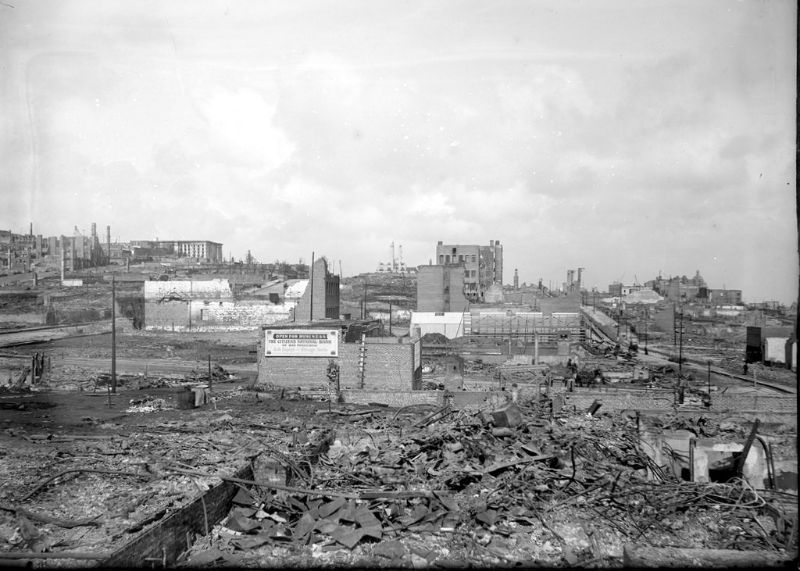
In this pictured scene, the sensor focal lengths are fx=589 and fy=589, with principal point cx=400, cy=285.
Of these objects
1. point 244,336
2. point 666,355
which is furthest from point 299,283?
point 666,355

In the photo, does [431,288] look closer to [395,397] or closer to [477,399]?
[395,397]

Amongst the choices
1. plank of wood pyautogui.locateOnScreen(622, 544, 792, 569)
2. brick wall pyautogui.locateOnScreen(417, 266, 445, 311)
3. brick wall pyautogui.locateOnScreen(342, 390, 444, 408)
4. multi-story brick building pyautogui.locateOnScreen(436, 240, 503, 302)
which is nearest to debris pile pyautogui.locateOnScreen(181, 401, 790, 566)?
plank of wood pyautogui.locateOnScreen(622, 544, 792, 569)

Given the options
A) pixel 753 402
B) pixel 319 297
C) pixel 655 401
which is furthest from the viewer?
pixel 319 297

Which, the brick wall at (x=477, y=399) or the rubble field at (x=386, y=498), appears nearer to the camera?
the rubble field at (x=386, y=498)

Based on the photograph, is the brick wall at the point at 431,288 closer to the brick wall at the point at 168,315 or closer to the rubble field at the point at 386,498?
the brick wall at the point at 168,315

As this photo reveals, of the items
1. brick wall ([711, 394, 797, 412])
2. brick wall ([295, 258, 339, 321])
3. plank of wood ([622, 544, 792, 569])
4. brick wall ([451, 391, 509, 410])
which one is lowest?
brick wall ([711, 394, 797, 412])

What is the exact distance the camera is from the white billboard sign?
23.0 meters

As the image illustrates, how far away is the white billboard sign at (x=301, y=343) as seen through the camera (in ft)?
75.4

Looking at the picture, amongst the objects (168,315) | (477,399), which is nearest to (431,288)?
(168,315)

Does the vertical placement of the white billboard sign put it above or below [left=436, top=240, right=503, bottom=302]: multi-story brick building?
below

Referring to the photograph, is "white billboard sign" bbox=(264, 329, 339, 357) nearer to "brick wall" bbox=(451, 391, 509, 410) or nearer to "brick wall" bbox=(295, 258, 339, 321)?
"brick wall" bbox=(451, 391, 509, 410)

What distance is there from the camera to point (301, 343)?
23.2 meters

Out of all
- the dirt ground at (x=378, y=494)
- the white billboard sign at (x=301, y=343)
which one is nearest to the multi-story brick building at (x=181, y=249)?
the white billboard sign at (x=301, y=343)

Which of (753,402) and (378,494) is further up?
(378,494)
